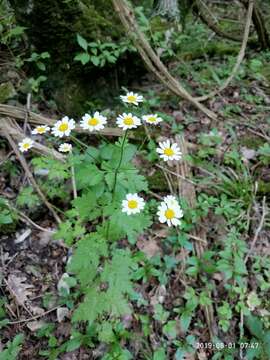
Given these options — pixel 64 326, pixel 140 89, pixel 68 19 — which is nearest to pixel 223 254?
pixel 64 326

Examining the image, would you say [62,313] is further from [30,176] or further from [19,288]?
[30,176]

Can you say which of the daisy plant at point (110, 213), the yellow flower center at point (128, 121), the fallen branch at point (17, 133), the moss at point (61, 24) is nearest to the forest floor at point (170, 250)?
the fallen branch at point (17, 133)

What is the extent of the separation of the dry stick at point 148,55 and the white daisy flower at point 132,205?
5.28ft

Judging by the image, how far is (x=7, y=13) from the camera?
9.98 ft

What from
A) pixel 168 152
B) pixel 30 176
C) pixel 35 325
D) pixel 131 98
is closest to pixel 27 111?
pixel 30 176

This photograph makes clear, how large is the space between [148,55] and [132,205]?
1749 mm

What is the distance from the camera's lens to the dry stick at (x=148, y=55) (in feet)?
8.41

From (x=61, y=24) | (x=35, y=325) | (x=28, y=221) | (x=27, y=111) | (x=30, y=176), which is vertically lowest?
(x=35, y=325)

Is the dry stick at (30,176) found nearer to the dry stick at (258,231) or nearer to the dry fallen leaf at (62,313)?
the dry fallen leaf at (62,313)

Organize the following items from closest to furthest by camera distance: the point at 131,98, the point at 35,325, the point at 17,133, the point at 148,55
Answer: the point at 131,98 < the point at 35,325 < the point at 17,133 < the point at 148,55

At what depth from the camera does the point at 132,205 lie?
1521mm

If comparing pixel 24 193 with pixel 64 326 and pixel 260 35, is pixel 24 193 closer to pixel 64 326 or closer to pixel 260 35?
pixel 64 326

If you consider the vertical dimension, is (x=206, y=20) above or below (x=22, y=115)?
above

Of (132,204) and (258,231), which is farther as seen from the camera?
(258,231)
